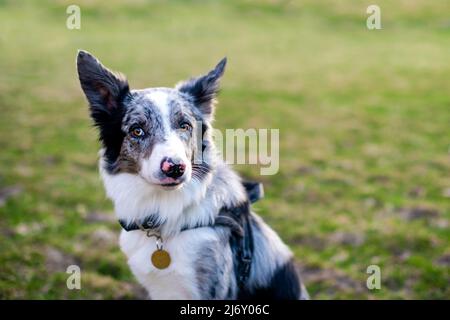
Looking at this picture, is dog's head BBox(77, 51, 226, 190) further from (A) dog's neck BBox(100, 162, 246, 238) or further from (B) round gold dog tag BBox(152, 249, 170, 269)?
(B) round gold dog tag BBox(152, 249, 170, 269)

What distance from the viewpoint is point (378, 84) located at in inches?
612

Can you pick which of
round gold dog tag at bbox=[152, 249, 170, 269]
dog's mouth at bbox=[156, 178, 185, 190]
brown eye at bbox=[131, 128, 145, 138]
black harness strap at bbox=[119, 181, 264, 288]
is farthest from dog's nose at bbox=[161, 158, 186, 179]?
round gold dog tag at bbox=[152, 249, 170, 269]

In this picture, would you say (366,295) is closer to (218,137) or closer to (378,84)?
(218,137)

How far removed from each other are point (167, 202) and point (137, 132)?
1.85 feet

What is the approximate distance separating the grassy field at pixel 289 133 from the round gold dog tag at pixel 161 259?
5.29 feet

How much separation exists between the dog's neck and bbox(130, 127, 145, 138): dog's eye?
31 centimetres

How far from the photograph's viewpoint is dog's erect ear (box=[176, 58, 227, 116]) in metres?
4.50

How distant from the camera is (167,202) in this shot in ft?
14.2

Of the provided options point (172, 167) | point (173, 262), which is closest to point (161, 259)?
point (173, 262)

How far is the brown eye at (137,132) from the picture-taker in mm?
4184

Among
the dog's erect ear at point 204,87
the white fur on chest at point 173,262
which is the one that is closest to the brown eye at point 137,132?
the dog's erect ear at point 204,87

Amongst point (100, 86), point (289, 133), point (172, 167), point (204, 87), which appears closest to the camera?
point (172, 167)

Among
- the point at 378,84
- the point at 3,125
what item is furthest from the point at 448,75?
the point at 3,125

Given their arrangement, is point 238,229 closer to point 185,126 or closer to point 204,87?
point 185,126
